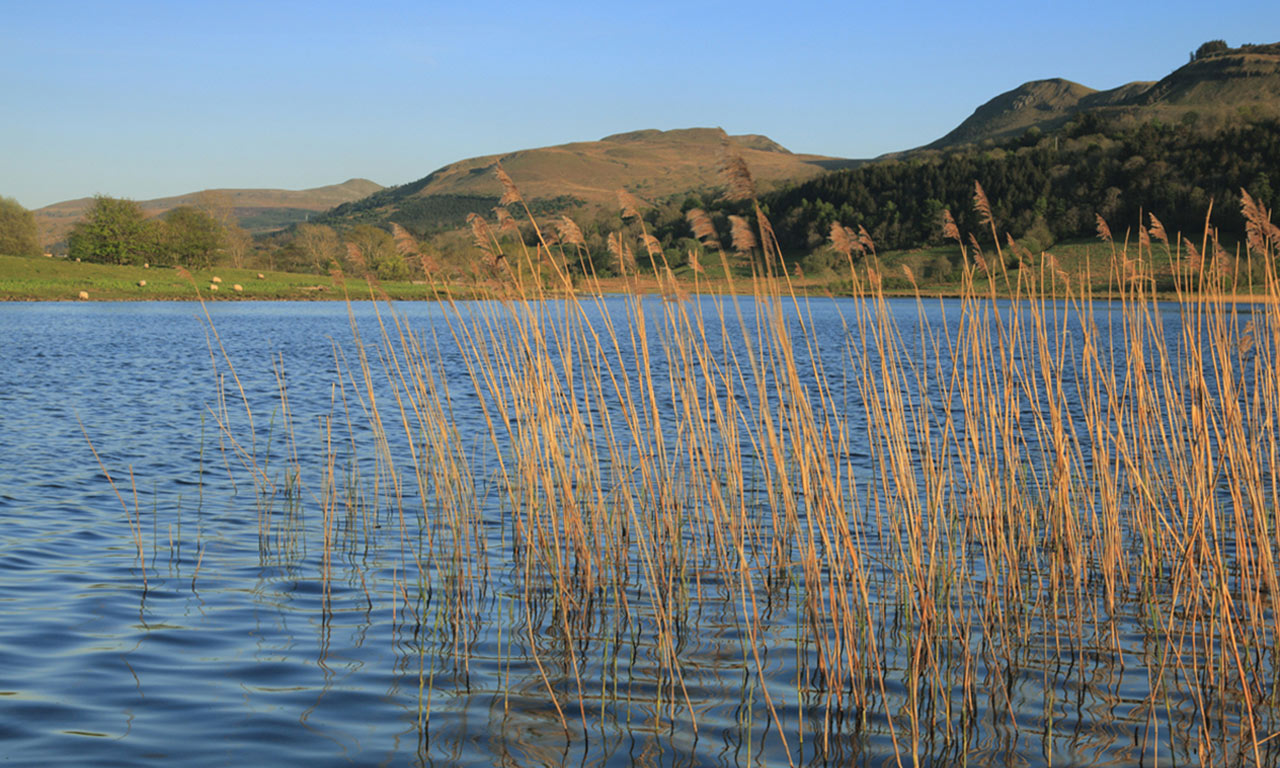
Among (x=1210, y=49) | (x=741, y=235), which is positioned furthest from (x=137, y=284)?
(x=1210, y=49)

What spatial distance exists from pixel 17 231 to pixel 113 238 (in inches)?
588

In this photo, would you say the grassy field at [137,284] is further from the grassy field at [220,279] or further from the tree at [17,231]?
the tree at [17,231]

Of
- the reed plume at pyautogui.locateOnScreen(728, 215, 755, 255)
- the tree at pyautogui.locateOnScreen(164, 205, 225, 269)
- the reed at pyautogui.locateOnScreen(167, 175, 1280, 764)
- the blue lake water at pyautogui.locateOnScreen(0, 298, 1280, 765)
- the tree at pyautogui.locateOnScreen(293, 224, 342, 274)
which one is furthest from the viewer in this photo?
the tree at pyautogui.locateOnScreen(293, 224, 342, 274)

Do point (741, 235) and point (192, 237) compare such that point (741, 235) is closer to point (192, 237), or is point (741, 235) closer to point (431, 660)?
point (431, 660)

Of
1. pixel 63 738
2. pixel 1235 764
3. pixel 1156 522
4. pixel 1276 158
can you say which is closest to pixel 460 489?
pixel 63 738

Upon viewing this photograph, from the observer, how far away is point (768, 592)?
20.1ft

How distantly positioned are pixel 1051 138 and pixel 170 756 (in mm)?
81650

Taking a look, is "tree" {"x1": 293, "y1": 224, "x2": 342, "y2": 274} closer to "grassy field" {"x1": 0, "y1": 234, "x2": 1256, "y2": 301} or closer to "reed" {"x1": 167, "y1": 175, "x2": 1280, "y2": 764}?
"grassy field" {"x1": 0, "y1": 234, "x2": 1256, "y2": 301}

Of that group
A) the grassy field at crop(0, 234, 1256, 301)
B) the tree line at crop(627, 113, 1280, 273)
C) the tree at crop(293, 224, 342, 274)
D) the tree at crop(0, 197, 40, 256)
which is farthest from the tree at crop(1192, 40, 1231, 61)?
the tree at crop(0, 197, 40, 256)

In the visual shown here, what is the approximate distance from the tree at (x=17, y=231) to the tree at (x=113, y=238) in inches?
270

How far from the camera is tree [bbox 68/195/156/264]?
203ft

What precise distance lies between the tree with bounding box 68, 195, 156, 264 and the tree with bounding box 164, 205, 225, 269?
161 cm

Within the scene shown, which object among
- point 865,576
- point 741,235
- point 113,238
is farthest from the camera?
point 113,238

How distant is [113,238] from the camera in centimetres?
6194
